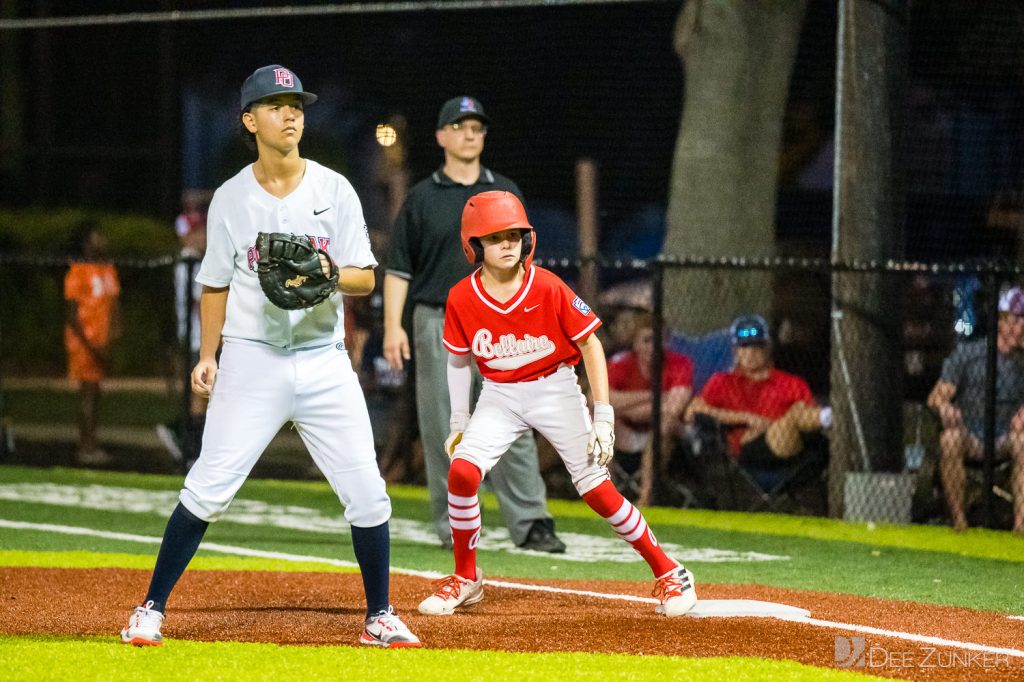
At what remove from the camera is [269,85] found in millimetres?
5902

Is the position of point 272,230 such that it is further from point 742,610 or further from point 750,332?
point 750,332

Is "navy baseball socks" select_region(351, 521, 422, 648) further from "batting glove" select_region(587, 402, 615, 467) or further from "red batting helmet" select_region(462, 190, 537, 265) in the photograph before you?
"red batting helmet" select_region(462, 190, 537, 265)

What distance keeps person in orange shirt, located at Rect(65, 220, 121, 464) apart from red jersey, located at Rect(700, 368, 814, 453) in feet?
18.9

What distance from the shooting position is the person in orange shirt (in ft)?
46.8

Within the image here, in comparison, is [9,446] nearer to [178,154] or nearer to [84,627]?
[84,627]

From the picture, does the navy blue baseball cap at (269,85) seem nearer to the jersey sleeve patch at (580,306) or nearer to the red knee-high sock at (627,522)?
the jersey sleeve patch at (580,306)

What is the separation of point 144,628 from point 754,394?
237 inches

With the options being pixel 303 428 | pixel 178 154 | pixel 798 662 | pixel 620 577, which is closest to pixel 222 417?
pixel 303 428

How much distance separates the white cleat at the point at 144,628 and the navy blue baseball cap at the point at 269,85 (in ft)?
6.13

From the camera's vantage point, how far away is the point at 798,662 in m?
5.69

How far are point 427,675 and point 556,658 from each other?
0.54 meters

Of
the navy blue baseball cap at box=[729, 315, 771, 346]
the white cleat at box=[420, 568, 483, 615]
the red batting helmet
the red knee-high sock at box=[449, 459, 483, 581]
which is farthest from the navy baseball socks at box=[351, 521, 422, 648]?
the navy blue baseball cap at box=[729, 315, 771, 346]

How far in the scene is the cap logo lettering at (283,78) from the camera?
5918 millimetres

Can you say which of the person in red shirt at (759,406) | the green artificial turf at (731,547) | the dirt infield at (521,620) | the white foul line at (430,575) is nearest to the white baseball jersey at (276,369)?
the dirt infield at (521,620)
